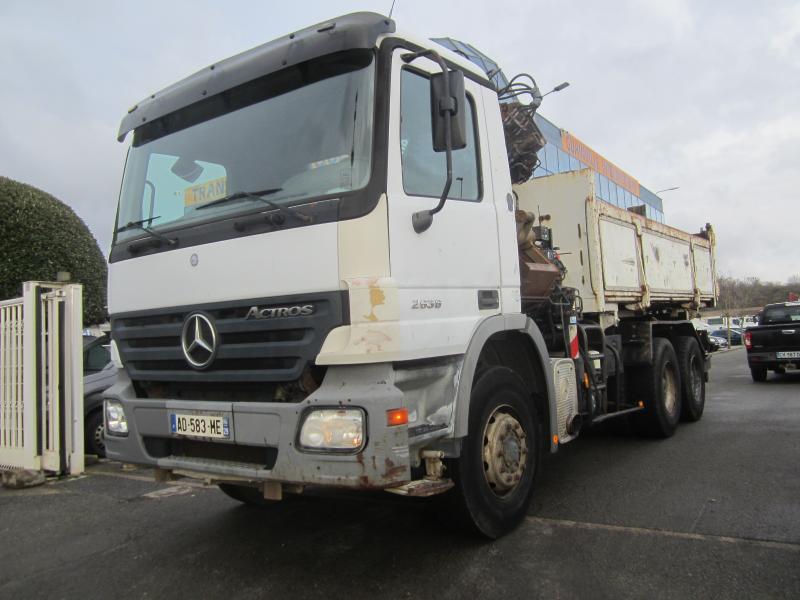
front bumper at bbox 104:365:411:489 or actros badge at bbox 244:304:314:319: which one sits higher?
actros badge at bbox 244:304:314:319

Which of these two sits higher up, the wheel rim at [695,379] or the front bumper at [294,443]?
the front bumper at [294,443]

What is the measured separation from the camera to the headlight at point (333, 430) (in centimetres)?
268

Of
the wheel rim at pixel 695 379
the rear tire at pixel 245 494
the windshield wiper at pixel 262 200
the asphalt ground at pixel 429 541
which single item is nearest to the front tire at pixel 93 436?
the asphalt ground at pixel 429 541

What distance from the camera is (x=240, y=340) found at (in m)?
3.06

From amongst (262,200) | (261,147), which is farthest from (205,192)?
(262,200)

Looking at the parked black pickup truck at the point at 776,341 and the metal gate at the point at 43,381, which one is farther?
the parked black pickup truck at the point at 776,341

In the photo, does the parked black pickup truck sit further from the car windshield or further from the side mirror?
the side mirror

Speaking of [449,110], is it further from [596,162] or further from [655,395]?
[596,162]

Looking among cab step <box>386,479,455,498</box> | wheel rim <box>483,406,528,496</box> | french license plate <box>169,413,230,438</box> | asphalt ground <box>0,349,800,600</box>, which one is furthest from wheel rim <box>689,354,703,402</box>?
french license plate <box>169,413,230,438</box>

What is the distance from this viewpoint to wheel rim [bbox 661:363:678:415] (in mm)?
6746

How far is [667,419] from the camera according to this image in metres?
6.63

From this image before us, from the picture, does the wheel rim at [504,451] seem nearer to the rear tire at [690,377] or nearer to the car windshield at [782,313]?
the rear tire at [690,377]

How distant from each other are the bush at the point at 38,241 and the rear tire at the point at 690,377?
26.9 ft

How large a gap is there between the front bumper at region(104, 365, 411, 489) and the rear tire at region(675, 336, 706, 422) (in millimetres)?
5767
